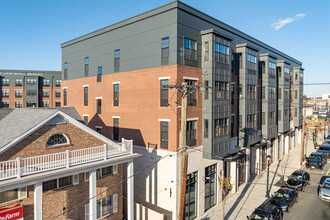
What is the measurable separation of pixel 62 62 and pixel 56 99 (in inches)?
1161


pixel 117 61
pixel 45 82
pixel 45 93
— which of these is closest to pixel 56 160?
pixel 117 61

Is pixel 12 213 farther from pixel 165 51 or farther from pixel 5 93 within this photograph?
pixel 5 93

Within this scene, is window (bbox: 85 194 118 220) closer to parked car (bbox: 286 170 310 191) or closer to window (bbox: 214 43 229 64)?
window (bbox: 214 43 229 64)

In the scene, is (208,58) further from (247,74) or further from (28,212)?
(28,212)

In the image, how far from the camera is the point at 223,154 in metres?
22.7

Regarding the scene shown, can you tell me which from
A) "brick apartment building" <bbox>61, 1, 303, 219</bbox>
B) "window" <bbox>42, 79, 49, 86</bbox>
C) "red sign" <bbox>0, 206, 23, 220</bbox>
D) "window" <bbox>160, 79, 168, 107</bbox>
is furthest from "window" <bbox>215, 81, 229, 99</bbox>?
"window" <bbox>42, 79, 49, 86</bbox>

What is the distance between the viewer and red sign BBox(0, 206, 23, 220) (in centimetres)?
1217

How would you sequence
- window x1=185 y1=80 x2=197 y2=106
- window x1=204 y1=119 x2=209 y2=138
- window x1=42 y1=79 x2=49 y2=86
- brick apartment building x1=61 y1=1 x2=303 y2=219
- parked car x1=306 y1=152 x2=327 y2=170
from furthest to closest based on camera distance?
window x1=42 y1=79 x2=49 y2=86 → parked car x1=306 y1=152 x2=327 y2=170 → window x1=204 y1=119 x2=209 y2=138 → window x1=185 y1=80 x2=197 y2=106 → brick apartment building x1=61 y1=1 x2=303 y2=219

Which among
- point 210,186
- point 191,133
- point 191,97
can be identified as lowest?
point 210,186

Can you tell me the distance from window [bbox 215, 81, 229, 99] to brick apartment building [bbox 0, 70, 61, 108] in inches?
2017

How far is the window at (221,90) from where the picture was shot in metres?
21.9

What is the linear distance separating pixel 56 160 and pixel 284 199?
21.0m

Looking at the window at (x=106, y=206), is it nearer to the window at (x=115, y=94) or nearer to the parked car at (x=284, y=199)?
the window at (x=115, y=94)

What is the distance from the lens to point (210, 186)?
22.9 m
